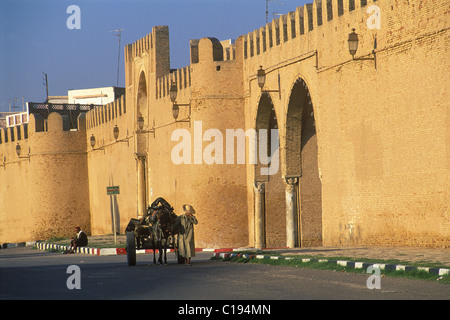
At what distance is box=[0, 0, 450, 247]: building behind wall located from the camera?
685 inches

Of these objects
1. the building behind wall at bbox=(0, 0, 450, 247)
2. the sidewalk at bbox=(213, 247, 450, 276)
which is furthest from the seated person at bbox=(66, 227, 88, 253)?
the sidewalk at bbox=(213, 247, 450, 276)

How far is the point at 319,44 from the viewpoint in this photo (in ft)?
71.5

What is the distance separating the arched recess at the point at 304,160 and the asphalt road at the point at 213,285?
9166mm

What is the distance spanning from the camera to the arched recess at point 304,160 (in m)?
24.1

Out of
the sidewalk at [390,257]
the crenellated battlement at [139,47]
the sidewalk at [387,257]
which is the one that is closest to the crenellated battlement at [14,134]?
the crenellated battlement at [139,47]

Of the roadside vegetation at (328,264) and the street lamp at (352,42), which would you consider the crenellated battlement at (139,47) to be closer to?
the street lamp at (352,42)

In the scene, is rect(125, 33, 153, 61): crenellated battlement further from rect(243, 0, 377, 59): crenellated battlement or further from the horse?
the horse

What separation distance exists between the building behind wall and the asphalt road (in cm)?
431

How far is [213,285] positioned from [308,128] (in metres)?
13.6

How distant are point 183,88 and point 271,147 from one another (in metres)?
4.52

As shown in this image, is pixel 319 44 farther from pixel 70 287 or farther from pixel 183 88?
pixel 70 287

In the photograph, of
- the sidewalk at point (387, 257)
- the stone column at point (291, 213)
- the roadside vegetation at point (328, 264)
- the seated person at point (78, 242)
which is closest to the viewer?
the roadside vegetation at point (328, 264)
